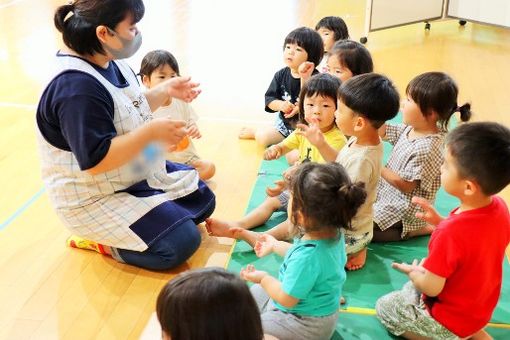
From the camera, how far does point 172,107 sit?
8.37ft

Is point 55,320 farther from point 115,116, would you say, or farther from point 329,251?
point 329,251

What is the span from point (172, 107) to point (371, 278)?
1.20m

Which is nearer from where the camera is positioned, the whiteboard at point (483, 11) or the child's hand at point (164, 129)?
the child's hand at point (164, 129)

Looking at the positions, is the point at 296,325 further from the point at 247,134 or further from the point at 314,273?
the point at 247,134

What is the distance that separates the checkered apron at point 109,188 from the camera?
191 cm

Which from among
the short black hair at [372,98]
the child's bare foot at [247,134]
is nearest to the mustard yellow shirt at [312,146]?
the short black hair at [372,98]

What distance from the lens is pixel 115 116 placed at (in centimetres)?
187

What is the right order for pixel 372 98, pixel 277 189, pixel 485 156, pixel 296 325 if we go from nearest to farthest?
pixel 485 156
pixel 296 325
pixel 372 98
pixel 277 189

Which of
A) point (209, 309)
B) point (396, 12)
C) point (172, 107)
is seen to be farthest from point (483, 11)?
point (209, 309)

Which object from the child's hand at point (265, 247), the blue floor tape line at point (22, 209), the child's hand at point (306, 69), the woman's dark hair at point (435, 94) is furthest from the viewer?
the child's hand at point (306, 69)

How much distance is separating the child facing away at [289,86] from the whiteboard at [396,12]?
2242 millimetres

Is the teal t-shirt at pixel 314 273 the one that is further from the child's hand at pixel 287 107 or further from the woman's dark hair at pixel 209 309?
the child's hand at pixel 287 107

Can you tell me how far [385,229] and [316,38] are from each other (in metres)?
1.12

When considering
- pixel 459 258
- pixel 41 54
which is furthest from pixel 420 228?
pixel 41 54
